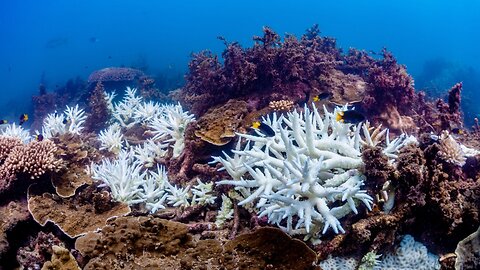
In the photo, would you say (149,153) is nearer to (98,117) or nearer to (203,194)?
(203,194)

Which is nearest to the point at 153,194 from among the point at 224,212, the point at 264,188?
the point at 224,212

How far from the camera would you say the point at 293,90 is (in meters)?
6.96

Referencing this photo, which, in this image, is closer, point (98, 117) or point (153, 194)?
point (153, 194)

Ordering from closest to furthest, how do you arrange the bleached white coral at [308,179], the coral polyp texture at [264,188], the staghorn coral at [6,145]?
the bleached white coral at [308,179], the coral polyp texture at [264,188], the staghorn coral at [6,145]

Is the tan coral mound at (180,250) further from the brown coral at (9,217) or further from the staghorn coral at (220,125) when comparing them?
the staghorn coral at (220,125)

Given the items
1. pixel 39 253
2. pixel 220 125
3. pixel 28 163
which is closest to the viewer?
pixel 39 253

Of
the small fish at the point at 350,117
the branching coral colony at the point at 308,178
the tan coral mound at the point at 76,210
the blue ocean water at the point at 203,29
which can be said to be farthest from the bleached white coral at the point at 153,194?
the blue ocean water at the point at 203,29

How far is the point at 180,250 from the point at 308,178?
1441 mm

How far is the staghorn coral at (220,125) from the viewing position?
5266 millimetres

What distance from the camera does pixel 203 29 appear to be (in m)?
98.3

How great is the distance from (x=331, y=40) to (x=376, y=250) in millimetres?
10639

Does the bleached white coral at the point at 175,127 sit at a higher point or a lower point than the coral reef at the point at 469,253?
higher

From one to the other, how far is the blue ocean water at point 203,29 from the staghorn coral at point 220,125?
165ft

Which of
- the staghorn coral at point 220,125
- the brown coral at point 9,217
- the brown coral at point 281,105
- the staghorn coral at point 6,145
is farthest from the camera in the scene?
the brown coral at point 281,105
